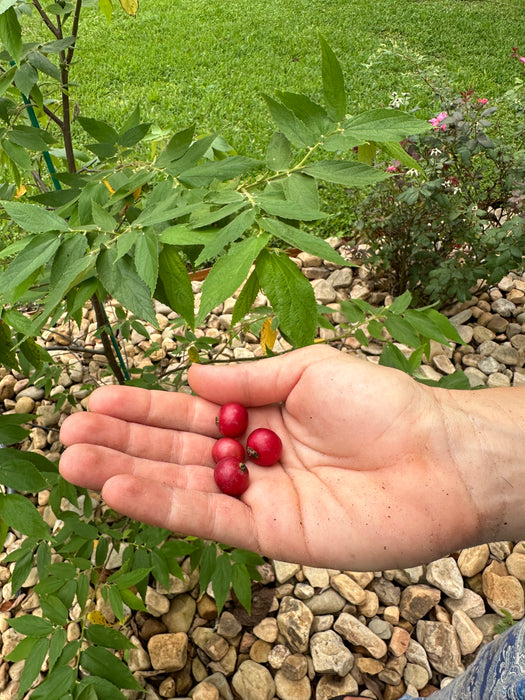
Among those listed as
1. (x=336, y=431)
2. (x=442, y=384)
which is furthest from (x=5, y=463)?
(x=442, y=384)

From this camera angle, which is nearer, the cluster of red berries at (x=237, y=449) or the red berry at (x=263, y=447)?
the cluster of red berries at (x=237, y=449)

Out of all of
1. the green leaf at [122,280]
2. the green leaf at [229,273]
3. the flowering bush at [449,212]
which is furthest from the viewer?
the flowering bush at [449,212]

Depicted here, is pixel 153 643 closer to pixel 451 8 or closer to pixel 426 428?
pixel 426 428

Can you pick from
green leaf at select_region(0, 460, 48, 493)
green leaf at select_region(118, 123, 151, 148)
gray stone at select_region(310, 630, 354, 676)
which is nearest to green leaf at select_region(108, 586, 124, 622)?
green leaf at select_region(0, 460, 48, 493)

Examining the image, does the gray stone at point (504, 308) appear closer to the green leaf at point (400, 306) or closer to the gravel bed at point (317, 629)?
the gravel bed at point (317, 629)

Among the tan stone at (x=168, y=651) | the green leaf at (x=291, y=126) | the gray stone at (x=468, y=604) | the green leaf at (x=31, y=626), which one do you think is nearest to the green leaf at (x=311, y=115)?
the green leaf at (x=291, y=126)

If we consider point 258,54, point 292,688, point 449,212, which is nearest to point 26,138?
point 292,688

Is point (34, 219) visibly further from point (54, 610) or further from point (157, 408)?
point (54, 610)

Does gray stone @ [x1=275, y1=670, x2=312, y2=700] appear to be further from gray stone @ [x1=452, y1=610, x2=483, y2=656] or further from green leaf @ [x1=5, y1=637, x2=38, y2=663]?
green leaf @ [x1=5, y1=637, x2=38, y2=663]
